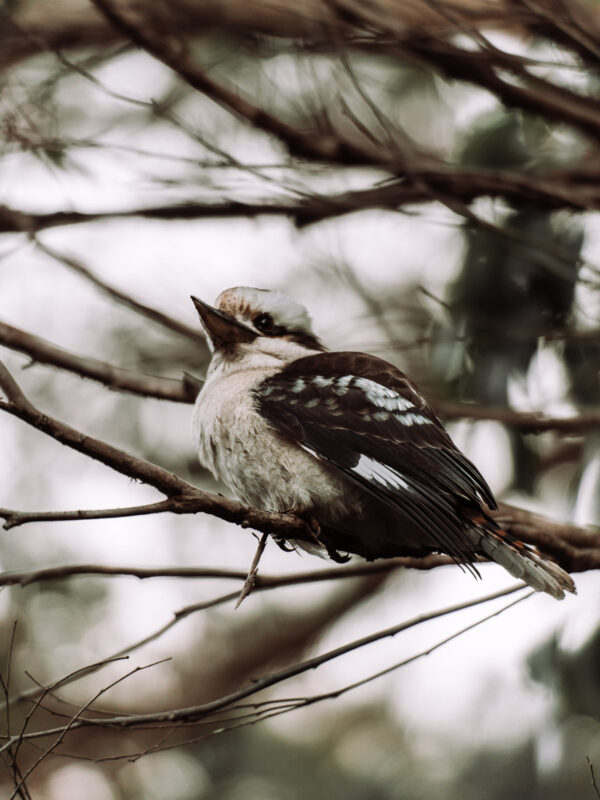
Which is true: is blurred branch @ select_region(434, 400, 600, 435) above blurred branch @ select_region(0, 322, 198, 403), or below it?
below

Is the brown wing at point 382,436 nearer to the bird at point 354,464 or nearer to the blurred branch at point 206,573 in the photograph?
the bird at point 354,464

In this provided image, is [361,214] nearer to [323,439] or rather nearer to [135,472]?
[323,439]

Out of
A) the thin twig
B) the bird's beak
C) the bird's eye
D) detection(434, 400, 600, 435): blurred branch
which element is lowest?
the thin twig

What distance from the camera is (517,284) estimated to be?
3.55 m

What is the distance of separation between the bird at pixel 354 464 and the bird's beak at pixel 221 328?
6.6 inches

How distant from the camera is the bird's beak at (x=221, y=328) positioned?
2773 mm

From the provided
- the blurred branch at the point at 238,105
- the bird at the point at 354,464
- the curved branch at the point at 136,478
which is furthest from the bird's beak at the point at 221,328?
the curved branch at the point at 136,478

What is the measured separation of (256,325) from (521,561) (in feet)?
3.72

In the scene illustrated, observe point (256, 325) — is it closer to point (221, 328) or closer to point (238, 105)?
point (221, 328)

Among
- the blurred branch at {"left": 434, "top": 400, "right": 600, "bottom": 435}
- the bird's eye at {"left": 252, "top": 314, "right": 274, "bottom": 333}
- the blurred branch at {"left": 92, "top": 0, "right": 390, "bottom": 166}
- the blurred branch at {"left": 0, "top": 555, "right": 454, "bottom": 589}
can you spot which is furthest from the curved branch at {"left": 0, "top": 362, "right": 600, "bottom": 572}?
the blurred branch at {"left": 92, "top": 0, "right": 390, "bottom": 166}

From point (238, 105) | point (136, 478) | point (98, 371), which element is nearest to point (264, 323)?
point (98, 371)

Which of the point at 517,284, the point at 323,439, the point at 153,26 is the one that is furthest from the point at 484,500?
the point at 153,26

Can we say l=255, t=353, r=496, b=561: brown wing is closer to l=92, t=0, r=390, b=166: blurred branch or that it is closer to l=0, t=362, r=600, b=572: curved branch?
l=0, t=362, r=600, b=572: curved branch

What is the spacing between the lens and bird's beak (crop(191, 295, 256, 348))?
277 cm
